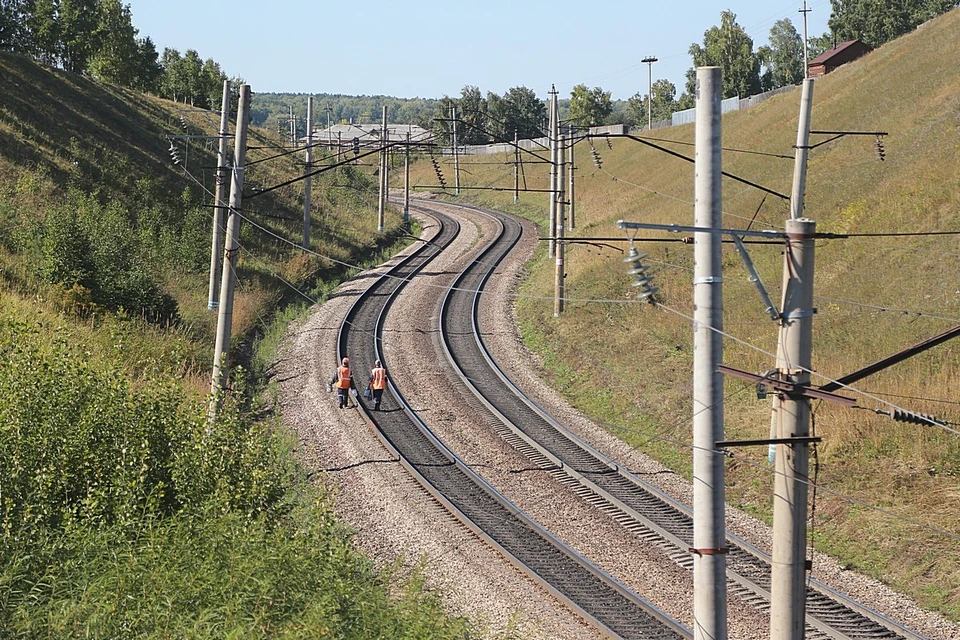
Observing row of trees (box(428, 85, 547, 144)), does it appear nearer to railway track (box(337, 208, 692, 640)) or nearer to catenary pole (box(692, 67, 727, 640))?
railway track (box(337, 208, 692, 640))

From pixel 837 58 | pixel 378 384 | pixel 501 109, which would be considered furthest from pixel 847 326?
pixel 501 109

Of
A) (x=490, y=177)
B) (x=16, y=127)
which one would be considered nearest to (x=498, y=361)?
(x=16, y=127)

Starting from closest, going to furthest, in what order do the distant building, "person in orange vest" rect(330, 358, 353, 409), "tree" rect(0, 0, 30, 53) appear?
"person in orange vest" rect(330, 358, 353, 409)
"tree" rect(0, 0, 30, 53)
the distant building

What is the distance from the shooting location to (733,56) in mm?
110375

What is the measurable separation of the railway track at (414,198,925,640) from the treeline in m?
53.4

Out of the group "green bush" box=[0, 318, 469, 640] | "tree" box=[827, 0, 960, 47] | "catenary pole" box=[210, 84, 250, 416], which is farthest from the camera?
"tree" box=[827, 0, 960, 47]

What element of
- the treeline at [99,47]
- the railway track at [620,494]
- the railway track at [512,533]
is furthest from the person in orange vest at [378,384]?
the treeline at [99,47]

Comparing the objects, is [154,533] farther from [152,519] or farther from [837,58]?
[837,58]

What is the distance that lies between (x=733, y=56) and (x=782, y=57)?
90.8 ft

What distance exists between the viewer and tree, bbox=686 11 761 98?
107 metres

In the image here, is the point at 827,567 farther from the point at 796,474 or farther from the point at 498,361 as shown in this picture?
the point at 498,361

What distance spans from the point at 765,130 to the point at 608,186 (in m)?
11.5

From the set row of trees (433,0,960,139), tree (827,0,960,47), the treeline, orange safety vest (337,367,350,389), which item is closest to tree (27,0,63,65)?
the treeline

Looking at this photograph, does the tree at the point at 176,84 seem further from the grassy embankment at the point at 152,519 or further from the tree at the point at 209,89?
the grassy embankment at the point at 152,519
